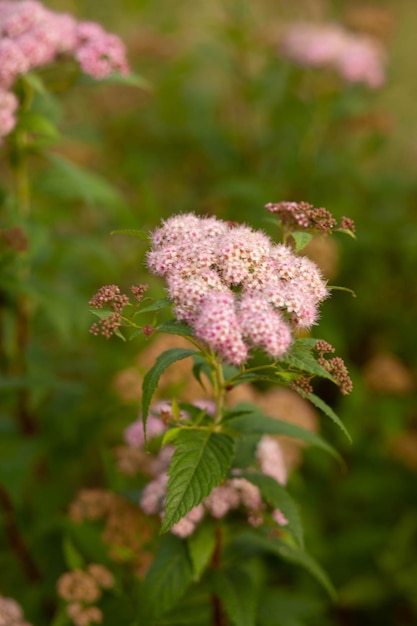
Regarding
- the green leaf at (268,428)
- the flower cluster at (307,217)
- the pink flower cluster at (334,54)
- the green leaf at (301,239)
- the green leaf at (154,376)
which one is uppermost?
the pink flower cluster at (334,54)

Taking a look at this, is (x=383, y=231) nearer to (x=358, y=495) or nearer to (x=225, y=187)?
(x=225, y=187)

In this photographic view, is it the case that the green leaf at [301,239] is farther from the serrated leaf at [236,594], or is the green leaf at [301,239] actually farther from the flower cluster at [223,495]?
the serrated leaf at [236,594]

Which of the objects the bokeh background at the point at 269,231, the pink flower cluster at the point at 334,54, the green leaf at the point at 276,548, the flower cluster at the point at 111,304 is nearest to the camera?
the flower cluster at the point at 111,304

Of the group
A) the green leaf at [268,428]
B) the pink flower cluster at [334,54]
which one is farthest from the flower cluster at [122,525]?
the pink flower cluster at [334,54]

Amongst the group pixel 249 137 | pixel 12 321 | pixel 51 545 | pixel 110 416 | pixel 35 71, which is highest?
pixel 249 137

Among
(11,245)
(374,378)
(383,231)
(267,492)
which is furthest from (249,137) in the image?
(267,492)
